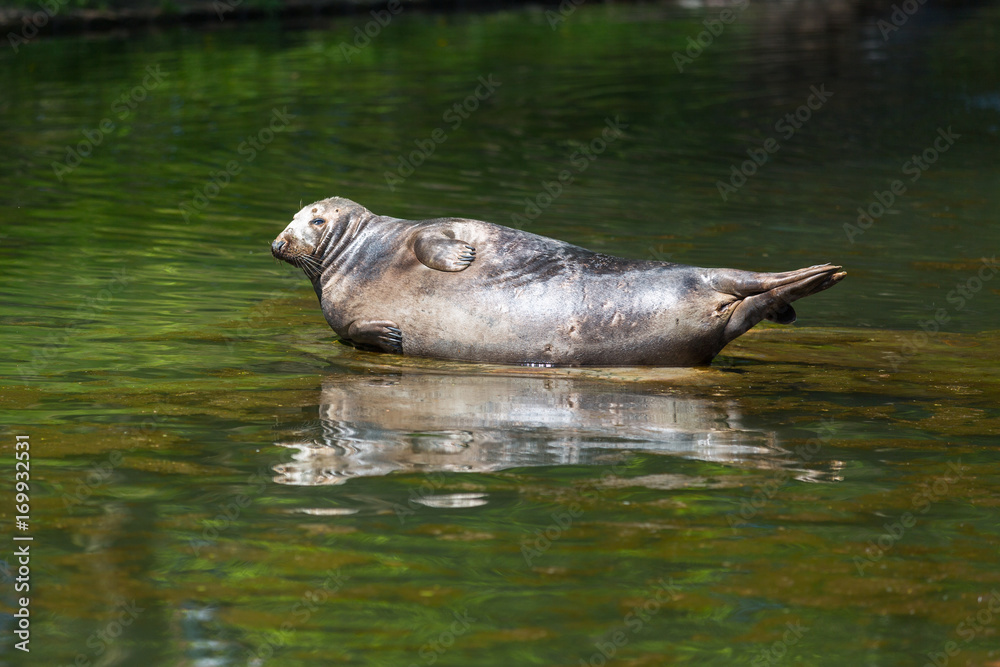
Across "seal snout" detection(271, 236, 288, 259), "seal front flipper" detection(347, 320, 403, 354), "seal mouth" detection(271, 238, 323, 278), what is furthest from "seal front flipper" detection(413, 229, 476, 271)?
"seal snout" detection(271, 236, 288, 259)

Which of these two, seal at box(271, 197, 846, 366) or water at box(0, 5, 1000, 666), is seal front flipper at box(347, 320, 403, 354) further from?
water at box(0, 5, 1000, 666)

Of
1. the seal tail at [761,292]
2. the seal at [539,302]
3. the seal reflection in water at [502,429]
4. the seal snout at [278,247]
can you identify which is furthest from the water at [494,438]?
the seal snout at [278,247]

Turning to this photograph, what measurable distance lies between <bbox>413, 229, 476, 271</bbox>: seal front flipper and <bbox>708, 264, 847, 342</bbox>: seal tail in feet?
5.05

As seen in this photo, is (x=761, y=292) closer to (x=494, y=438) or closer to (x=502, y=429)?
(x=502, y=429)

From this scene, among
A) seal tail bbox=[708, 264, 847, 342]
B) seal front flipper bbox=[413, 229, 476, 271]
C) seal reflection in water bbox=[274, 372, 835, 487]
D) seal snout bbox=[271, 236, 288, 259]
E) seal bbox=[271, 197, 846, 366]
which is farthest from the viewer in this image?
seal snout bbox=[271, 236, 288, 259]

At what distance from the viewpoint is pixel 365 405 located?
7.04 m

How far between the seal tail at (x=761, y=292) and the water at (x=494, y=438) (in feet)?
1.35

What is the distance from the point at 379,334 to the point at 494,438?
1.97 meters

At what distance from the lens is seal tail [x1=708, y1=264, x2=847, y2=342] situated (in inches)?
291

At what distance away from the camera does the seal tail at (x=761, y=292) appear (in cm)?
739

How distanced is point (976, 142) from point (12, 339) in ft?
45.9

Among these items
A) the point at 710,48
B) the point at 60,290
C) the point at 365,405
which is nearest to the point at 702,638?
the point at 365,405

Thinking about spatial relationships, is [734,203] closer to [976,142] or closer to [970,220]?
[970,220]

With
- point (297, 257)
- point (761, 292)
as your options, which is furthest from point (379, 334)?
point (761, 292)
